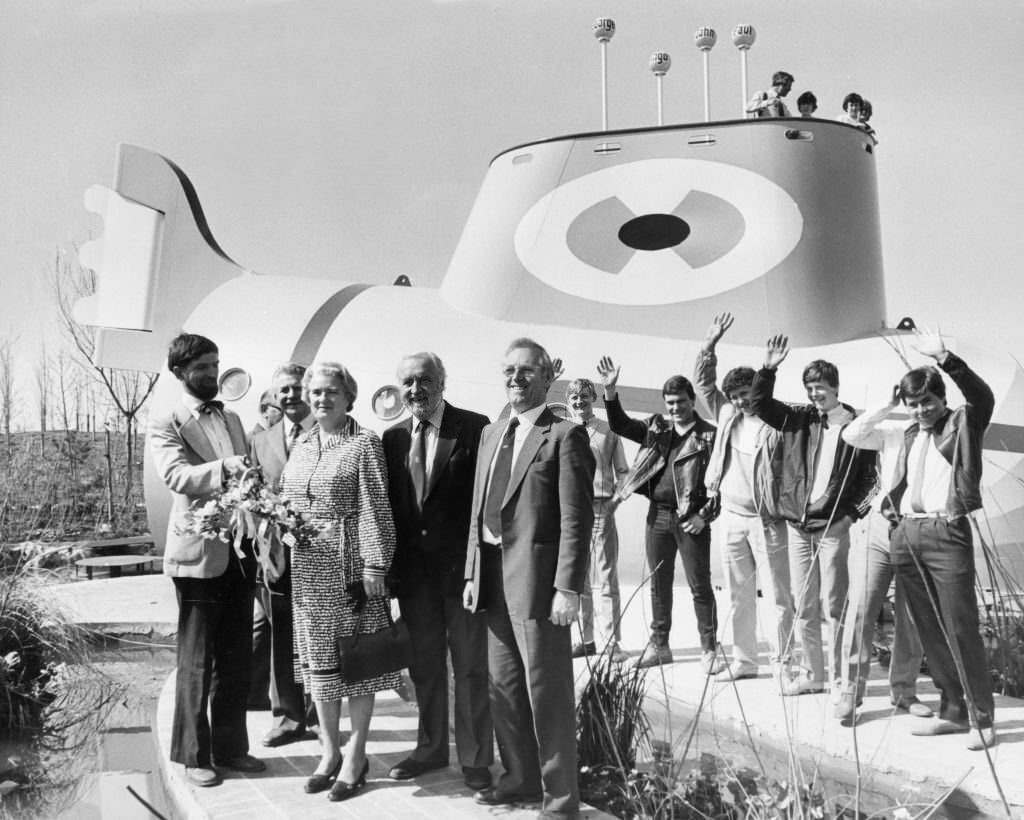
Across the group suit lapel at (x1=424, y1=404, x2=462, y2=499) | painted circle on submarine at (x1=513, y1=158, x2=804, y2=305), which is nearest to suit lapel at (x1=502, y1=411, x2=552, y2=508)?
suit lapel at (x1=424, y1=404, x2=462, y2=499)

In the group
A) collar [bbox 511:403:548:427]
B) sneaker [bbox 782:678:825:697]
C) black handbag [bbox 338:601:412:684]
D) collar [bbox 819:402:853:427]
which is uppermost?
collar [bbox 819:402:853:427]

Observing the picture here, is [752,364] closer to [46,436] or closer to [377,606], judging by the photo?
[377,606]

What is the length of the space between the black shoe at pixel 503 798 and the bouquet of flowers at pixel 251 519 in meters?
1.23

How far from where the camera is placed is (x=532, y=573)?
142 inches

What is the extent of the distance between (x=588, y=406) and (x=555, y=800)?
3162 millimetres

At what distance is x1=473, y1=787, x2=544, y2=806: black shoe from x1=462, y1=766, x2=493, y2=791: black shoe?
146 millimetres

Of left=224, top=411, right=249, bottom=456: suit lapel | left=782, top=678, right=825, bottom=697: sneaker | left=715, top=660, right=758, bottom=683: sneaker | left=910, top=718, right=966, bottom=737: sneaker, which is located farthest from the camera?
left=715, top=660, right=758, bottom=683: sneaker

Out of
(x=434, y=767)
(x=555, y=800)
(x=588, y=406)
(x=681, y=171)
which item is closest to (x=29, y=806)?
(x=434, y=767)

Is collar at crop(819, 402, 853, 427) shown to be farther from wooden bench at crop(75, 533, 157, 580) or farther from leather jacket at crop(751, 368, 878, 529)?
wooden bench at crop(75, 533, 157, 580)

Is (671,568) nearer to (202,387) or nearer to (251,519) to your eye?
(251,519)

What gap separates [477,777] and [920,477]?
246 centimetres

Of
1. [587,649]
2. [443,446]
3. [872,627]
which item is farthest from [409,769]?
[872,627]

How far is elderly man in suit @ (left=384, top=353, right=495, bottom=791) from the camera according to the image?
4113 millimetres

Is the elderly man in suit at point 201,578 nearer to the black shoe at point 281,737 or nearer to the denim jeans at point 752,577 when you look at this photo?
the black shoe at point 281,737
